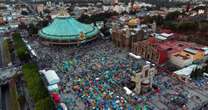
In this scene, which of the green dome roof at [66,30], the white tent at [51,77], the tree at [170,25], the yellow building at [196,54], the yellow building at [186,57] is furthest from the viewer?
the tree at [170,25]

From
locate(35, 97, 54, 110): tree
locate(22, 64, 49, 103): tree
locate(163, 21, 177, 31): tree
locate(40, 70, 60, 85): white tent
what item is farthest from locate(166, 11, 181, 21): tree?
locate(35, 97, 54, 110): tree

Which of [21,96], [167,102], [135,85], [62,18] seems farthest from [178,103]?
[62,18]

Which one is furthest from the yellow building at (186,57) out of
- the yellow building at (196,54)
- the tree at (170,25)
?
the tree at (170,25)

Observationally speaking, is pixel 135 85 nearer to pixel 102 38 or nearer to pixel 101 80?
pixel 101 80

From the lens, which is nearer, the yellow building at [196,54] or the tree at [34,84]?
the tree at [34,84]

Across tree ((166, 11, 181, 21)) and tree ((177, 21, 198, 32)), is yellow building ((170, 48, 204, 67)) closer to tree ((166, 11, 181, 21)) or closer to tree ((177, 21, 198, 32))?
tree ((177, 21, 198, 32))

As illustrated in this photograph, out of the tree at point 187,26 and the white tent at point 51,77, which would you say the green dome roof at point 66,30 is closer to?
the white tent at point 51,77

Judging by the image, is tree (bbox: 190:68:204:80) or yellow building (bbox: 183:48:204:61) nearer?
tree (bbox: 190:68:204:80)

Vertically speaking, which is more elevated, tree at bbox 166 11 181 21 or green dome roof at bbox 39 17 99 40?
tree at bbox 166 11 181 21
